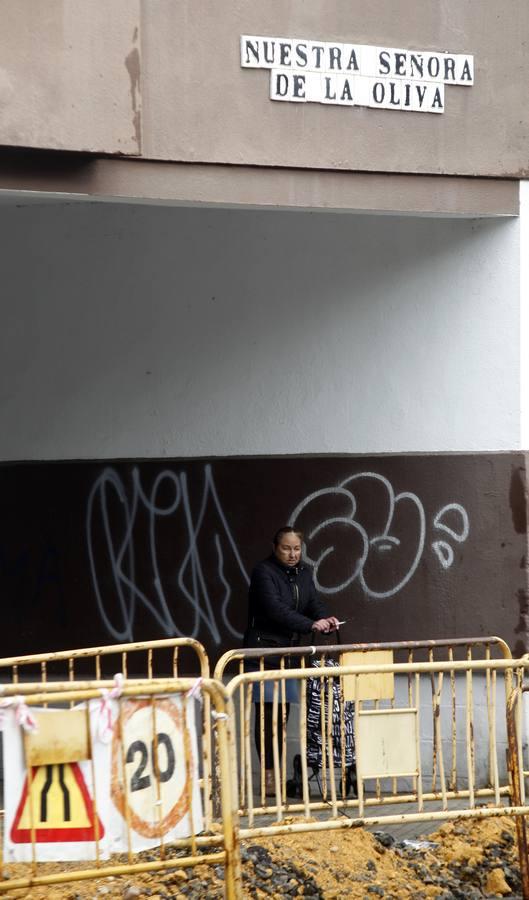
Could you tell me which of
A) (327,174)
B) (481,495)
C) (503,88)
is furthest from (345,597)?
(503,88)

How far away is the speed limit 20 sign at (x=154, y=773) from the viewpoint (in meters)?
5.88

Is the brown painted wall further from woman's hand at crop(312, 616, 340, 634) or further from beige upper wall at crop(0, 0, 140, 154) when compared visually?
beige upper wall at crop(0, 0, 140, 154)

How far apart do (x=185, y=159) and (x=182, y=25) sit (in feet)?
2.70

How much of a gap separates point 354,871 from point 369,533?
3151mm

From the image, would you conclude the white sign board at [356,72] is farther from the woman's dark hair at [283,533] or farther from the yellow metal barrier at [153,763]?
the yellow metal barrier at [153,763]

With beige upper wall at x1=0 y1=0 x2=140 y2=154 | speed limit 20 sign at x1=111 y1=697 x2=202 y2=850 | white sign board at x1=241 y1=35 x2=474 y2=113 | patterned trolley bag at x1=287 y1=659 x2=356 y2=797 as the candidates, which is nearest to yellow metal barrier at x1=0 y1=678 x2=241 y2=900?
speed limit 20 sign at x1=111 y1=697 x2=202 y2=850

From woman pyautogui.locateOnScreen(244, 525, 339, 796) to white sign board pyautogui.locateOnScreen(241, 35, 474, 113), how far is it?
290 cm

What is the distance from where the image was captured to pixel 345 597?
9820 mm

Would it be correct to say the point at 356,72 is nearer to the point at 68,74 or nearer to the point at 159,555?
the point at 68,74

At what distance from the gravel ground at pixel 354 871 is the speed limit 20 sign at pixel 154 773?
1.96ft

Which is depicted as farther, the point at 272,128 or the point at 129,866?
the point at 272,128

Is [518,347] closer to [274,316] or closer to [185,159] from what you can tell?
[274,316]

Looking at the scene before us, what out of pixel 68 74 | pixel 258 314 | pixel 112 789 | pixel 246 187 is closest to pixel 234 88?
pixel 246 187

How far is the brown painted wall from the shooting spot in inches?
374
